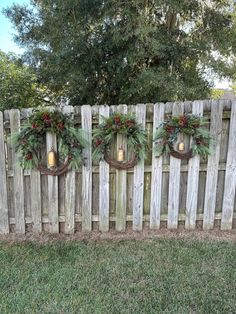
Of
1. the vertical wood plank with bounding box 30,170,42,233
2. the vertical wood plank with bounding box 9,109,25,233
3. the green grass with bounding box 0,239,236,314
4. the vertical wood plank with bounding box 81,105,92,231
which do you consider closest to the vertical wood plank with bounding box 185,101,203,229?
the green grass with bounding box 0,239,236,314

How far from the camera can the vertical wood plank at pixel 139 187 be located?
285 centimetres

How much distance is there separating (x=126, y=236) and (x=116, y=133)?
1106 mm

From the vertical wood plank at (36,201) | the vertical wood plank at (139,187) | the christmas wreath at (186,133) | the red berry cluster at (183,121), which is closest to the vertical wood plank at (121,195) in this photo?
the vertical wood plank at (139,187)

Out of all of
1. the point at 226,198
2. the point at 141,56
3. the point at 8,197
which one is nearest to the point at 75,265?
the point at 8,197

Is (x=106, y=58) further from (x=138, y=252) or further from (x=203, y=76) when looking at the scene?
(x=138, y=252)

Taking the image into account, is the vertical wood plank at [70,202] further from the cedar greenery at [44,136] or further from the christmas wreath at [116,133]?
the christmas wreath at [116,133]

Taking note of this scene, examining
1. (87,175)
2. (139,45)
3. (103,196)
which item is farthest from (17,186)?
(139,45)

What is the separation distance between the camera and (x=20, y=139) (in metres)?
2.78

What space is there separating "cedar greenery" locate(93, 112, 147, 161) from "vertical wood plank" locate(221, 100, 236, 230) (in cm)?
92

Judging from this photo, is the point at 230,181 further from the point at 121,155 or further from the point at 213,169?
the point at 121,155

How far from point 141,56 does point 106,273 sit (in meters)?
3.70

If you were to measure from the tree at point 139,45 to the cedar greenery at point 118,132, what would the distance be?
214 centimetres

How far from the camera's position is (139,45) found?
4656mm

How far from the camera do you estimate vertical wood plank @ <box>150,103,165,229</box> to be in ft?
9.36
